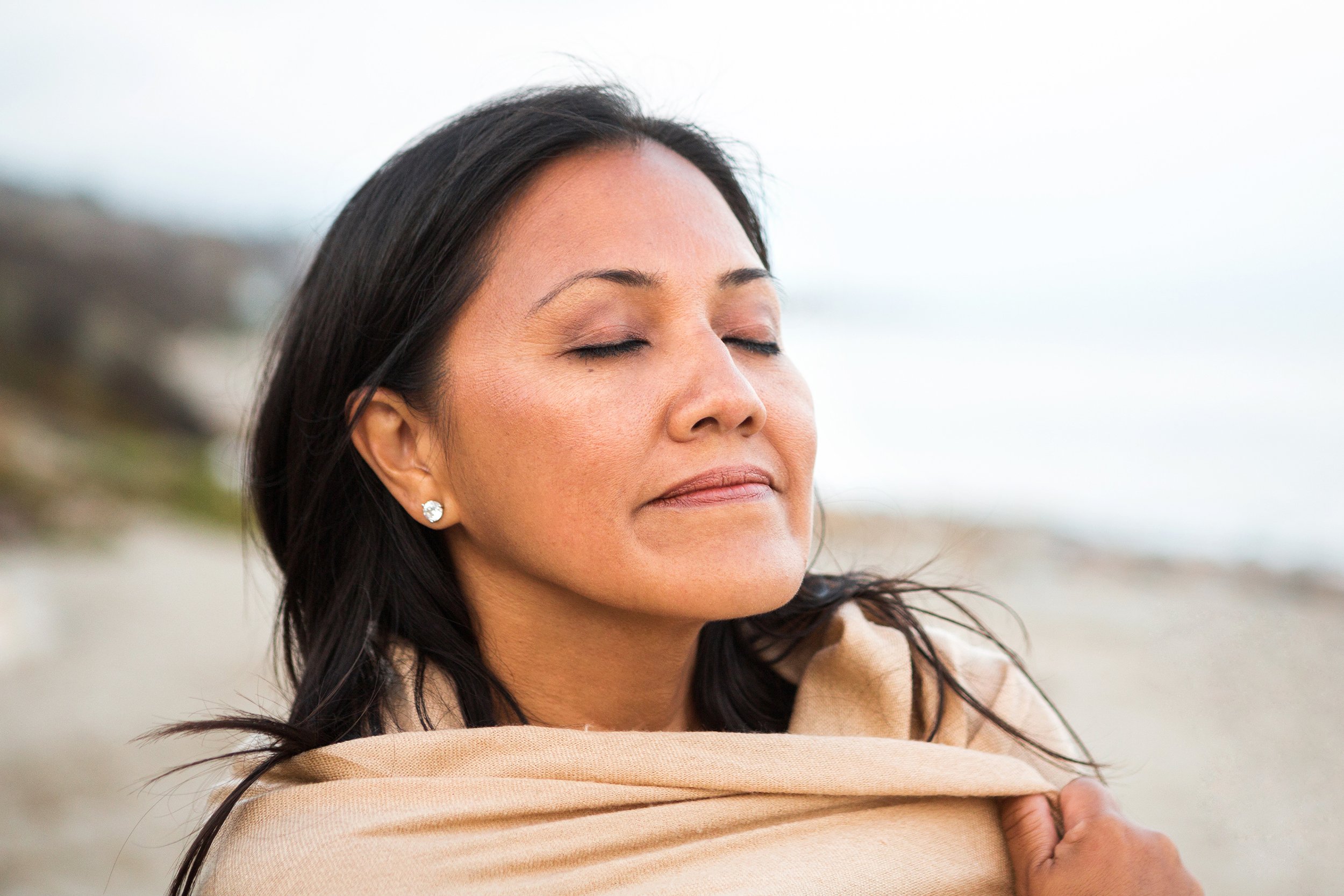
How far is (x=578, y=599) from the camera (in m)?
2.02

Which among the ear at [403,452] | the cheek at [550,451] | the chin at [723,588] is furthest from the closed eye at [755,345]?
the ear at [403,452]

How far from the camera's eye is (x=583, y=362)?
1.88m

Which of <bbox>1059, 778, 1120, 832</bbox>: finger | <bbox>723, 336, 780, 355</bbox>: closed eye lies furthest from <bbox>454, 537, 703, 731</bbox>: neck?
<bbox>1059, 778, 1120, 832</bbox>: finger

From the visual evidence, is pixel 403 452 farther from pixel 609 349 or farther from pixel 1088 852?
pixel 1088 852

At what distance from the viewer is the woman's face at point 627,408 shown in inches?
70.7

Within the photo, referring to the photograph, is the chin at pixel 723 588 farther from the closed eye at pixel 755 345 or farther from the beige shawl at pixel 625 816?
the closed eye at pixel 755 345

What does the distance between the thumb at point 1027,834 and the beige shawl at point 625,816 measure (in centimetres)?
2

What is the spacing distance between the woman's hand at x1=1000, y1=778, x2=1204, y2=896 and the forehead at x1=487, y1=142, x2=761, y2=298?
1.18 metres

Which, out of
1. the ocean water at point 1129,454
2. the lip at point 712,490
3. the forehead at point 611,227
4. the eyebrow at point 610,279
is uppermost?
the forehead at point 611,227

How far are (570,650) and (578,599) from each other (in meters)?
0.14

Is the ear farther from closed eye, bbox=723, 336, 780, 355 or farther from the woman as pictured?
closed eye, bbox=723, 336, 780, 355

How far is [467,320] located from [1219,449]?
14178mm

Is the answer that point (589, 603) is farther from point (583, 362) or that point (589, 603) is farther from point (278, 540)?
point (278, 540)

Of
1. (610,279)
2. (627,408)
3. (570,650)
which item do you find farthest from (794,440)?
(570,650)
